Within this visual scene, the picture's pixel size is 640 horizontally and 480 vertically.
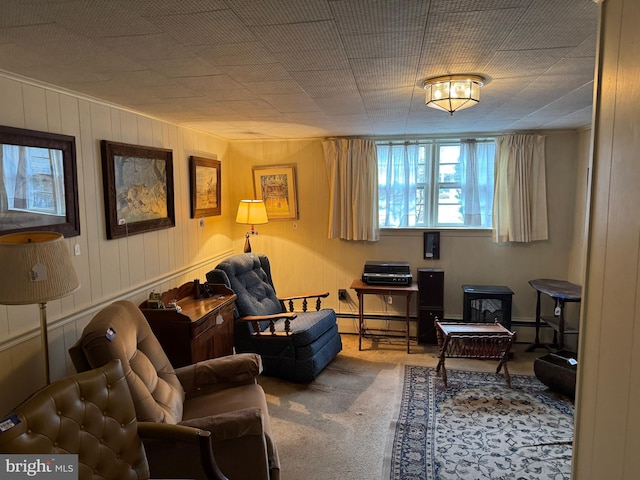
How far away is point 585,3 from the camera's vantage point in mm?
1433

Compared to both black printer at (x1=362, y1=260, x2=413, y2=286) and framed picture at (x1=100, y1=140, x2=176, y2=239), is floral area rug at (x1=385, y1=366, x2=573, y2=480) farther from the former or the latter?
framed picture at (x1=100, y1=140, x2=176, y2=239)

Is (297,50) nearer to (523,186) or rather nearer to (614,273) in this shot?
(614,273)

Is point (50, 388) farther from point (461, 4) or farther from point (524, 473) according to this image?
→ point (524, 473)

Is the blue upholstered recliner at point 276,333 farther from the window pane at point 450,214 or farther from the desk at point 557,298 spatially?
the desk at point 557,298

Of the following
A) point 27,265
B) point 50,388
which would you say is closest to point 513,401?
point 50,388

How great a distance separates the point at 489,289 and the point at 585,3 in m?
3.55

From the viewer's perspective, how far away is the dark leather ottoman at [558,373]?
3.35m

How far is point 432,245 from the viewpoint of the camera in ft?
16.1

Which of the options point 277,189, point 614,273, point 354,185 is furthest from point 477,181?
point 614,273

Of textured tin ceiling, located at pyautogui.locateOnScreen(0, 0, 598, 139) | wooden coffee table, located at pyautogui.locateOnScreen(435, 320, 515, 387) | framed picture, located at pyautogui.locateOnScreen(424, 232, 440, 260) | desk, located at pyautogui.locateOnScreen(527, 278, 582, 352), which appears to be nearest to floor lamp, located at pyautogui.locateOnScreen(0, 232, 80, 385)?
textured tin ceiling, located at pyautogui.locateOnScreen(0, 0, 598, 139)

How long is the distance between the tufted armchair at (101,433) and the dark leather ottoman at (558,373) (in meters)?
2.78

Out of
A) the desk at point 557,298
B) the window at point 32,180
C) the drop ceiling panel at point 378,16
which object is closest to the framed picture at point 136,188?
the window at point 32,180

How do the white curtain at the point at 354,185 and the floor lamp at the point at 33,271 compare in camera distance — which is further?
the white curtain at the point at 354,185

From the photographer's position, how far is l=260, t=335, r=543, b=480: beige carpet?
2.64 meters
